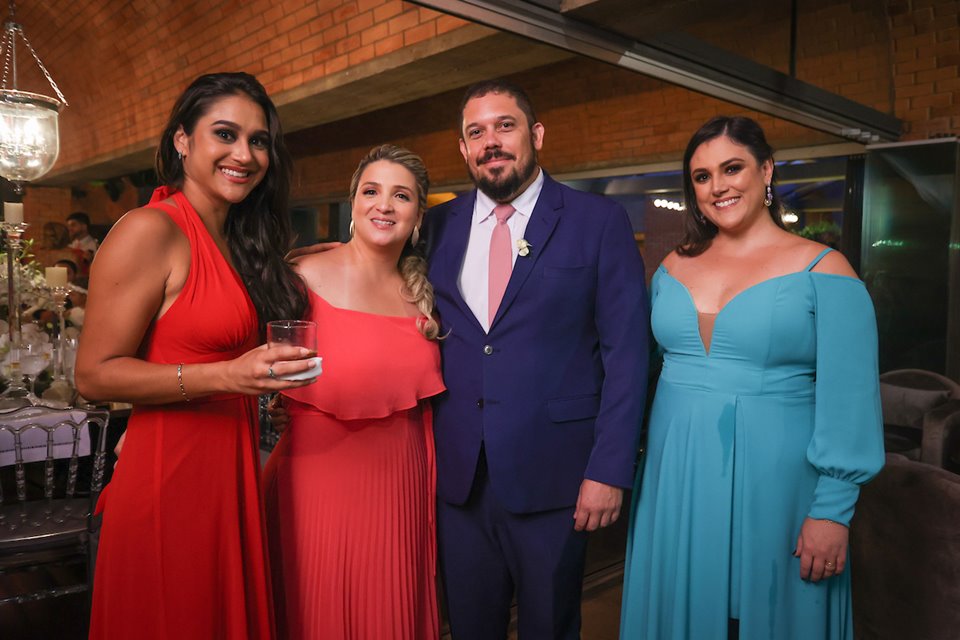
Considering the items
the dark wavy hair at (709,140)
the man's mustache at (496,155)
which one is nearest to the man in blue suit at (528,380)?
the man's mustache at (496,155)

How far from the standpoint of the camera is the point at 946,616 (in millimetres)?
2016

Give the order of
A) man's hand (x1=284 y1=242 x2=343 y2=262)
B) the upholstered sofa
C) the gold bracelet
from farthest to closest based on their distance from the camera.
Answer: man's hand (x1=284 y1=242 x2=343 y2=262) < the upholstered sofa < the gold bracelet

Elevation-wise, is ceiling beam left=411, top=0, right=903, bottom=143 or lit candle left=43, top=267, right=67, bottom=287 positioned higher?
ceiling beam left=411, top=0, right=903, bottom=143

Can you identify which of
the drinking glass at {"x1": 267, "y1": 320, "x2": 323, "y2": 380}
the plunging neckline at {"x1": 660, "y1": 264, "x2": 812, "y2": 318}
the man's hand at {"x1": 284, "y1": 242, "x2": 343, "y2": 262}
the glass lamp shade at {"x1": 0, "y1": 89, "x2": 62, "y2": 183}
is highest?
the glass lamp shade at {"x1": 0, "y1": 89, "x2": 62, "y2": 183}

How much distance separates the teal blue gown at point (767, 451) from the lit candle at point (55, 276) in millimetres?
2627

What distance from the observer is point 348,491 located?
6.46 ft

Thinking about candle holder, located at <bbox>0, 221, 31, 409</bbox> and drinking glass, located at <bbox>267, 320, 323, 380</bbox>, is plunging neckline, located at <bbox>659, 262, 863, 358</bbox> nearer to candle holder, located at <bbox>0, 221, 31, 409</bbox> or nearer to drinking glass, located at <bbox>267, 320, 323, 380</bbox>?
drinking glass, located at <bbox>267, 320, 323, 380</bbox>

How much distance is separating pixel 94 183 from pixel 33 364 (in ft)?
3.57

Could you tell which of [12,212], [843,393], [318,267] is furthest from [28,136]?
[843,393]

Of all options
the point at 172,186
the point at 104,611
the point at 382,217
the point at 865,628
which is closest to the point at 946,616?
the point at 865,628

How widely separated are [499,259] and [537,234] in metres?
0.14

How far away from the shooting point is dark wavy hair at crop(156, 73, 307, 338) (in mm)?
1773

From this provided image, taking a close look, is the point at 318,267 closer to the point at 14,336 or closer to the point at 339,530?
the point at 339,530

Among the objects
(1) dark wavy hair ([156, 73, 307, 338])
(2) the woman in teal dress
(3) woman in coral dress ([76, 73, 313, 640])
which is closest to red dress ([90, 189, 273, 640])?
(3) woman in coral dress ([76, 73, 313, 640])
